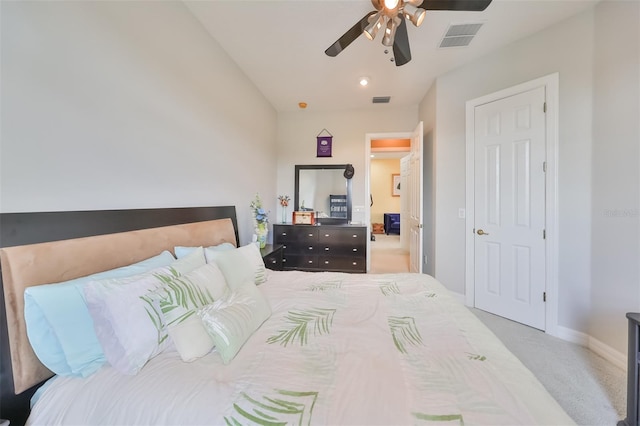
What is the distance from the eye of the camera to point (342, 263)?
3848mm

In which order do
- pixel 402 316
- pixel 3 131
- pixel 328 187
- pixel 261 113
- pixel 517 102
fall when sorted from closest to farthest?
1. pixel 3 131
2. pixel 402 316
3. pixel 517 102
4. pixel 261 113
5. pixel 328 187

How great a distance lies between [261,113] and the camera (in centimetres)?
365

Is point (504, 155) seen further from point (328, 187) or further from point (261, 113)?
point (261, 113)

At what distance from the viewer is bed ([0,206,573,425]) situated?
748 millimetres

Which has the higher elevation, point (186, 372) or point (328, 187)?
point (328, 187)

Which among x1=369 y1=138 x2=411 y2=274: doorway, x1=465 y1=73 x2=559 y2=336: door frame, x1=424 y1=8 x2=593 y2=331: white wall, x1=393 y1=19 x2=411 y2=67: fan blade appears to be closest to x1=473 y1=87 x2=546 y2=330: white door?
x1=465 y1=73 x2=559 y2=336: door frame

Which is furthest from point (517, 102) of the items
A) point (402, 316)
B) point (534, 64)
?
point (402, 316)

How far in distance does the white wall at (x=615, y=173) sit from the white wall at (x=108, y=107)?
136 inches

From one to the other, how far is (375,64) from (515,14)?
1.29m

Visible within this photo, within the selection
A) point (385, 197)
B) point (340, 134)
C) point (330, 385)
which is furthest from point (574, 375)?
point (385, 197)

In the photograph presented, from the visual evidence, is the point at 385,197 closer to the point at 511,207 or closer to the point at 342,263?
the point at 342,263

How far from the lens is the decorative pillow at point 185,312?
1.00 metres

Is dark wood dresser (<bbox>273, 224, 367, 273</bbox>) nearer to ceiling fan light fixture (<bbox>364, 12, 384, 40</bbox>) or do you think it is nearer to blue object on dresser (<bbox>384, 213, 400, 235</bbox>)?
ceiling fan light fixture (<bbox>364, 12, 384, 40</bbox>)

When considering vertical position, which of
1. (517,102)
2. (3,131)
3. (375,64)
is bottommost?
(3,131)
